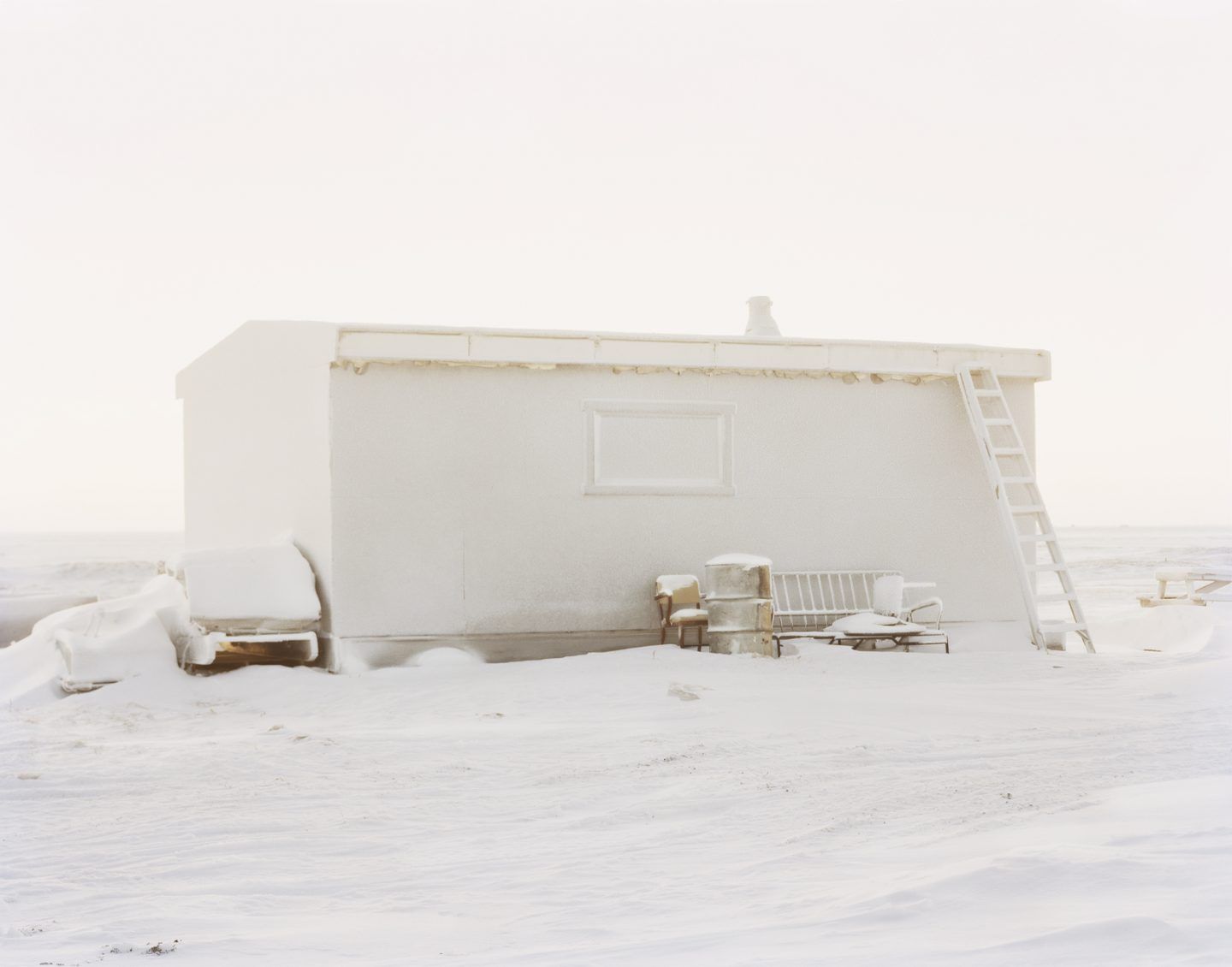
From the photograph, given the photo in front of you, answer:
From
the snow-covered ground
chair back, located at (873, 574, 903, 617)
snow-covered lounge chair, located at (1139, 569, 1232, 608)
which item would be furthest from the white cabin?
snow-covered lounge chair, located at (1139, 569, 1232, 608)

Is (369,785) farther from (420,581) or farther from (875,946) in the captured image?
(420,581)

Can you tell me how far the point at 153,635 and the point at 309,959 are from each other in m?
6.98

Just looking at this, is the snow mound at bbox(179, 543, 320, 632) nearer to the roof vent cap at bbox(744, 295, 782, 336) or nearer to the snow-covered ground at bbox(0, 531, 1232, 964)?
the snow-covered ground at bbox(0, 531, 1232, 964)

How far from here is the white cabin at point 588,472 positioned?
10.1 m

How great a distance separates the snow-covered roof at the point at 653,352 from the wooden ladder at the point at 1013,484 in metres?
0.28

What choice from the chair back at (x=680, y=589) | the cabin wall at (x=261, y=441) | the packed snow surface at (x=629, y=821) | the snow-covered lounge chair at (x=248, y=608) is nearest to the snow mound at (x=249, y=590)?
the snow-covered lounge chair at (x=248, y=608)

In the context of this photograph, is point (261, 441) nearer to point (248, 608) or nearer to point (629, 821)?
point (248, 608)

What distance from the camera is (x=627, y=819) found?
5.27 m

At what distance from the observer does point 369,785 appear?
595 centimetres

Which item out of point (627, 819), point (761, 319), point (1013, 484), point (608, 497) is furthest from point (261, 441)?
point (627, 819)

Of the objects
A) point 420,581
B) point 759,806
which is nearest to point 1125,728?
point 759,806

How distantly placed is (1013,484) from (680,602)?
12.5 feet

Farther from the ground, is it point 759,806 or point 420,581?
point 420,581

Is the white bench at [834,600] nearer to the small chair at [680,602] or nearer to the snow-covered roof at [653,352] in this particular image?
the small chair at [680,602]
